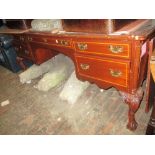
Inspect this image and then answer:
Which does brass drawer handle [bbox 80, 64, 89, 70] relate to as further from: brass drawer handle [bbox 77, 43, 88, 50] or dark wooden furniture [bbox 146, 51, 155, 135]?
dark wooden furniture [bbox 146, 51, 155, 135]

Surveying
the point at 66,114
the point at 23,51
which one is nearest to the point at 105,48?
the point at 66,114

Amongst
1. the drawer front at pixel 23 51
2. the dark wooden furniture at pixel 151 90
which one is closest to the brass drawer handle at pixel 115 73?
the dark wooden furniture at pixel 151 90

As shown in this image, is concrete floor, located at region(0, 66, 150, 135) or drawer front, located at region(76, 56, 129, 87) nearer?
drawer front, located at region(76, 56, 129, 87)

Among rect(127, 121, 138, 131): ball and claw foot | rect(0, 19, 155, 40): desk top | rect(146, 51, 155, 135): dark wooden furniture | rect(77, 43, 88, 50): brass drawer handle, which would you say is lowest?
rect(127, 121, 138, 131): ball and claw foot

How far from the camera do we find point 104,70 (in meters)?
1.98

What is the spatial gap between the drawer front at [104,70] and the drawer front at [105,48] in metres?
0.09

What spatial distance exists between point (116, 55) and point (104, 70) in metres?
0.27

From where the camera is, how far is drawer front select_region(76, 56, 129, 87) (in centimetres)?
182

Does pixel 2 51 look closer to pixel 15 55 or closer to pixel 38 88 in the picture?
pixel 15 55

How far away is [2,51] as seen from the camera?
12.4ft

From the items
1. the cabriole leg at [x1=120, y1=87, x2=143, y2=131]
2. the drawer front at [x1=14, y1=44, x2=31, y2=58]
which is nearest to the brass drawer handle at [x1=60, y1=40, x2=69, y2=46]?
the cabriole leg at [x1=120, y1=87, x2=143, y2=131]

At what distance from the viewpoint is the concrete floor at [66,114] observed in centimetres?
220
